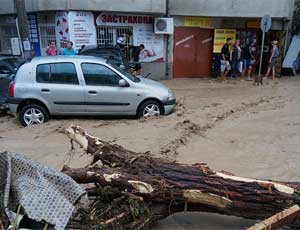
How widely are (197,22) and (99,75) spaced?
30.5 feet

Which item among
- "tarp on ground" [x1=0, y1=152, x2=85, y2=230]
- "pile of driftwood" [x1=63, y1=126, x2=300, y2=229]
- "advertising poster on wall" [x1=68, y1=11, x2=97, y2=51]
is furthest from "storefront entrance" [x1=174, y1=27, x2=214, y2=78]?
"tarp on ground" [x1=0, y1=152, x2=85, y2=230]

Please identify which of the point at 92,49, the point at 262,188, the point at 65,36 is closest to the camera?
the point at 262,188

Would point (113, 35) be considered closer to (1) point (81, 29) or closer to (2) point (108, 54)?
(1) point (81, 29)

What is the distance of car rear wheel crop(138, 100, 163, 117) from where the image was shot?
8805 mm

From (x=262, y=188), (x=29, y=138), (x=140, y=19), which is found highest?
(x=140, y=19)

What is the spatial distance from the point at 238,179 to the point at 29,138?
5.01 metres

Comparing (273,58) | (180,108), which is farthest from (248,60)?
(180,108)

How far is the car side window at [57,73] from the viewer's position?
8484 millimetres

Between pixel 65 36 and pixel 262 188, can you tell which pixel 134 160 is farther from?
pixel 65 36

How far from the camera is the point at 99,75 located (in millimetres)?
Result: 8555

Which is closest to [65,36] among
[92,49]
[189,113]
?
[92,49]

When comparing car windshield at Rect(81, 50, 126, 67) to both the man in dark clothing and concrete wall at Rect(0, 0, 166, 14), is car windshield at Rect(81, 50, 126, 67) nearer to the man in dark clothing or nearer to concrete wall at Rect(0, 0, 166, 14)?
concrete wall at Rect(0, 0, 166, 14)

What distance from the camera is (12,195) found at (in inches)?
147

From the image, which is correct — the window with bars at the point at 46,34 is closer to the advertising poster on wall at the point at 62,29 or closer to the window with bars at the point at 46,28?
the window with bars at the point at 46,28
